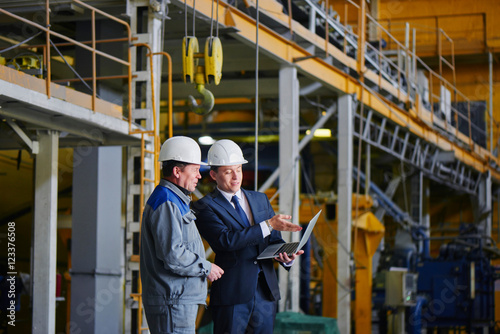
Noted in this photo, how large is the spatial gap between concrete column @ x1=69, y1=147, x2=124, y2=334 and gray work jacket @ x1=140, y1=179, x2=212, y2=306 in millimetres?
5267

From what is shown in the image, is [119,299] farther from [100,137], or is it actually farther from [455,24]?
[455,24]

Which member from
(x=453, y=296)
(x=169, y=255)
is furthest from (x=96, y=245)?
(x=453, y=296)

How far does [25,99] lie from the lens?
22.3 ft

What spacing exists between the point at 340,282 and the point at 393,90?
5.49 meters

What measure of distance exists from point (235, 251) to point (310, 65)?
7.38 m

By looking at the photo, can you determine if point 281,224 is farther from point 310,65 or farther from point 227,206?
point 310,65

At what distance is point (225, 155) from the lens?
233 inches

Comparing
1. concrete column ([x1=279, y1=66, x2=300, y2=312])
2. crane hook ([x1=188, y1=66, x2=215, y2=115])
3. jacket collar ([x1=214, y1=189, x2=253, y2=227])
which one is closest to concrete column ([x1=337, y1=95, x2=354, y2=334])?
concrete column ([x1=279, y1=66, x2=300, y2=312])

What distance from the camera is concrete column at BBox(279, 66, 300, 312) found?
12.1 meters

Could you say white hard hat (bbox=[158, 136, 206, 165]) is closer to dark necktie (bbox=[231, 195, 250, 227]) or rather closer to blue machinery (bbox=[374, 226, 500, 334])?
dark necktie (bbox=[231, 195, 250, 227])

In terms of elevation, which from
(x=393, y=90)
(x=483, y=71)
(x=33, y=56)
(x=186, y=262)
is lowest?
(x=186, y=262)

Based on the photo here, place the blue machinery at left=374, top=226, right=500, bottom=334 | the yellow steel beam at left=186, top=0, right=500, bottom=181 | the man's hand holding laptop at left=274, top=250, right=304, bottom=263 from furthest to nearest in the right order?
the blue machinery at left=374, top=226, right=500, bottom=334 < the yellow steel beam at left=186, top=0, right=500, bottom=181 < the man's hand holding laptop at left=274, top=250, right=304, bottom=263

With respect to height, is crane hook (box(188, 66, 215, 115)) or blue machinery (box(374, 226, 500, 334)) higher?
crane hook (box(188, 66, 215, 115))

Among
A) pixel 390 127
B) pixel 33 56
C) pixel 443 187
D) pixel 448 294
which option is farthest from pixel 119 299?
pixel 443 187
